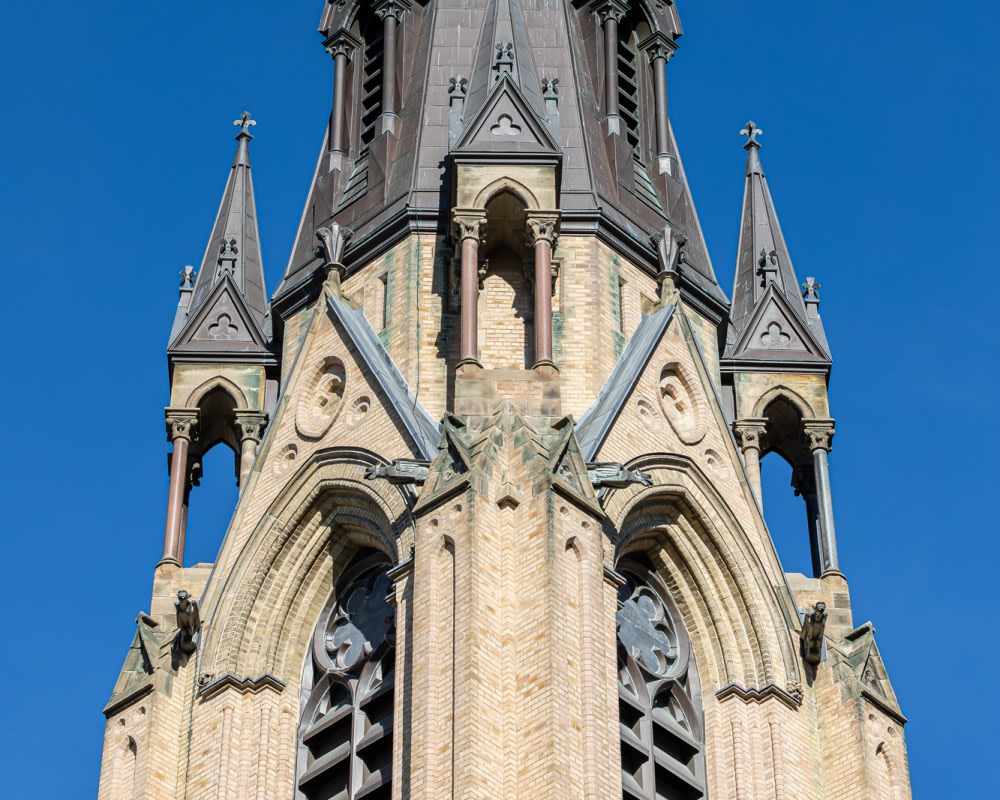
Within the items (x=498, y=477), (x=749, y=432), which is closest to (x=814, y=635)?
(x=749, y=432)

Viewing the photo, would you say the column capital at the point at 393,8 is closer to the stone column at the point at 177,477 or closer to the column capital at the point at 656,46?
the column capital at the point at 656,46

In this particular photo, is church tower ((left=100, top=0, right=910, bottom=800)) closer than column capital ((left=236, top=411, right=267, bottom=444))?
Yes

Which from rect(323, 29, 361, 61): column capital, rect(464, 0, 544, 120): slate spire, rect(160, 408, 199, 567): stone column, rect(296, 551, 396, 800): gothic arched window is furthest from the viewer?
rect(323, 29, 361, 61): column capital

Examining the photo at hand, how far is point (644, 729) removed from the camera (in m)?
33.8

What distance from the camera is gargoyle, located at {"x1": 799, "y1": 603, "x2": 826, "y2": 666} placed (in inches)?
1369

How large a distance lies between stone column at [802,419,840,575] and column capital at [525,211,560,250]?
471 centimetres

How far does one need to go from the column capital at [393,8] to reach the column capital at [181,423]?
19.5 feet

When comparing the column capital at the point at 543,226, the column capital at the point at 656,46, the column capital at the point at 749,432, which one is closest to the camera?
the column capital at the point at 543,226

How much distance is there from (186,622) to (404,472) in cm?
327

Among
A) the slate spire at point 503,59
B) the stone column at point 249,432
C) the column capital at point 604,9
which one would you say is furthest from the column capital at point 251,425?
the column capital at point 604,9

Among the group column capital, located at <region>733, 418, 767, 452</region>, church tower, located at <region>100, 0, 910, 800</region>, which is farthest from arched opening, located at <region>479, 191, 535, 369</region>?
column capital, located at <region>733, 418, 767, 452</region>

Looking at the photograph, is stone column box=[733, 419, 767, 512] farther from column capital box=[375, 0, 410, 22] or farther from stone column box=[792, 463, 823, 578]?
column capital box=[375, 0, 410, 22]

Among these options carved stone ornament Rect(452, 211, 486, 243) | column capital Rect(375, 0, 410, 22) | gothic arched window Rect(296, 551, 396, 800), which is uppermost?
column capital Rect(375, 0, 410, 22)

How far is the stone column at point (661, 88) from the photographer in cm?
4062
